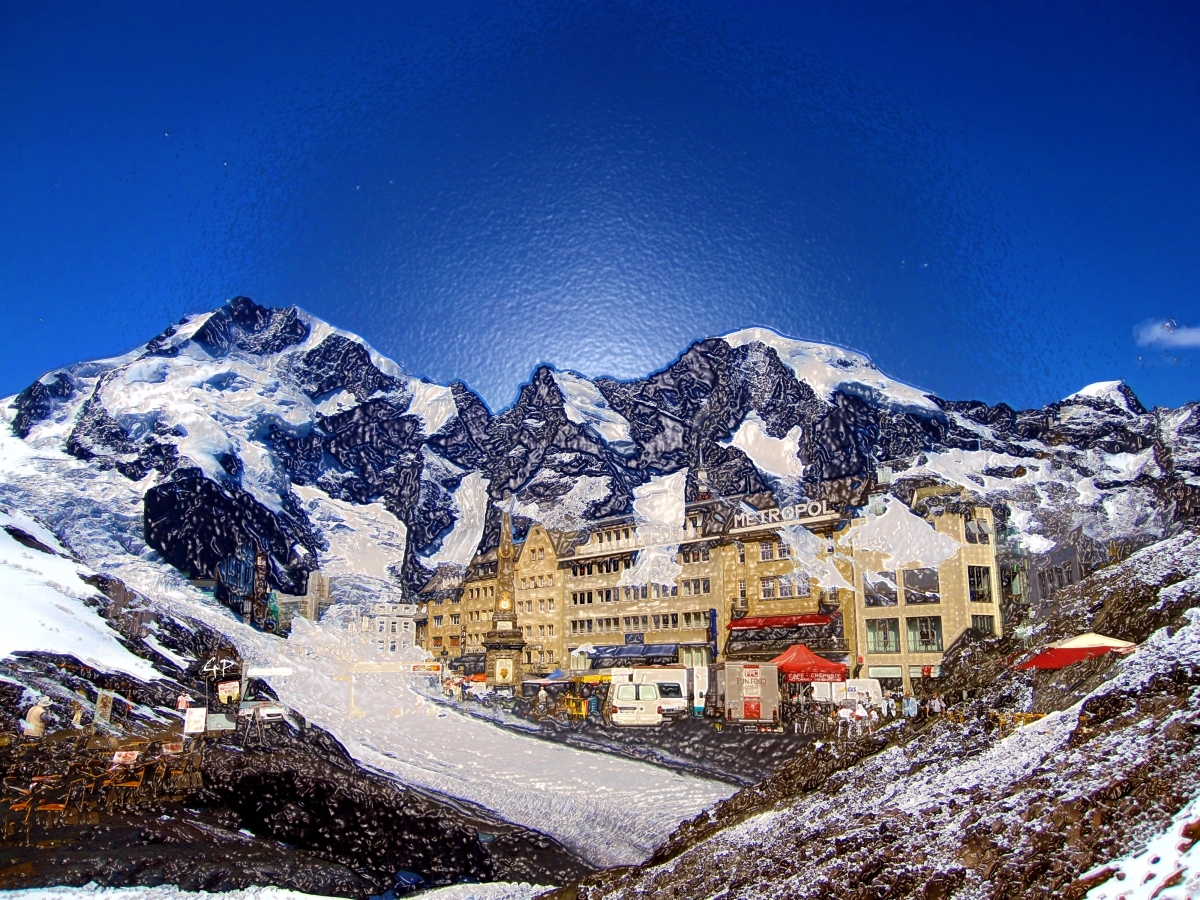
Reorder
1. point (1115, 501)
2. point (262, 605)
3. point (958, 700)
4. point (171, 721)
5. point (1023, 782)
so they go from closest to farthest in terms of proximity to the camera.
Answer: point (1023, 782) < point (958, 700) < point (1115, 501) < point (171, 721) < point (262, 605)

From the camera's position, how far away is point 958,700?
7695 mm

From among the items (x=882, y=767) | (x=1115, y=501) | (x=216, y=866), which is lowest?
(x=216, y=866)

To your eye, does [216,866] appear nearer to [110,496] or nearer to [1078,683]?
[110,496]

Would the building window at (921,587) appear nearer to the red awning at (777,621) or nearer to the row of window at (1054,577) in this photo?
the red awning at (777,621)

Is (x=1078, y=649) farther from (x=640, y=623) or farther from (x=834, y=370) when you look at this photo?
(x=640, y=623)

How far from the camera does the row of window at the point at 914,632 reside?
8.23 meters

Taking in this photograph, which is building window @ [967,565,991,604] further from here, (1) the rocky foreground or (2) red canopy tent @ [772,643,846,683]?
(2) red canopy tent @ [772,643,846,683]

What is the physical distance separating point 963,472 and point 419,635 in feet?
18.7

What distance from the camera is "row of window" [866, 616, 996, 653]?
8234mm

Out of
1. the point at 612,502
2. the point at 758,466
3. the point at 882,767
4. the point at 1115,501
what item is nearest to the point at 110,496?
the point at 612,502

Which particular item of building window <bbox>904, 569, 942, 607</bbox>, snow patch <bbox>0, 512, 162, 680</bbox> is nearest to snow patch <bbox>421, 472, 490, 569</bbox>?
snow patch <bbox>0, 512, 162, 680</bbox>

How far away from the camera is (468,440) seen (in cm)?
1084

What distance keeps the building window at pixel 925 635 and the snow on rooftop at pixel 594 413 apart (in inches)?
137

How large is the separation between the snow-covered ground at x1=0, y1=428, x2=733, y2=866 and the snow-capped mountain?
31cm
